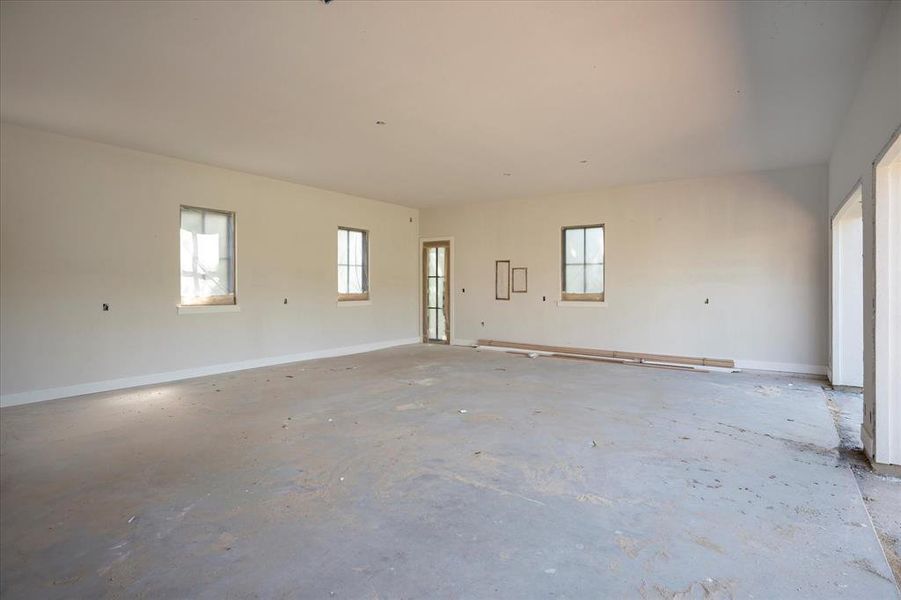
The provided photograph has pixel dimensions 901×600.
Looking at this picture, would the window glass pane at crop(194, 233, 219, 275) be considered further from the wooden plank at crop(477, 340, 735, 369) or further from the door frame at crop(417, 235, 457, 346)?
the wooden plank at crop(477, 340, 735, 369)

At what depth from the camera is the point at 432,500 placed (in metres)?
2.83

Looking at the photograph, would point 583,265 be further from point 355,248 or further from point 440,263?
point 355,248

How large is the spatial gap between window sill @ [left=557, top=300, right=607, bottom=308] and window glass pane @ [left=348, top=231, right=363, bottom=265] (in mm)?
3887

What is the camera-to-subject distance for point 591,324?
841 centimetres

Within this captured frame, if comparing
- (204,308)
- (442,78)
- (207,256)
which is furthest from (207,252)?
(442,78)

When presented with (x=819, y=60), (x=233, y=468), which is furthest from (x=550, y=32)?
(x=233, y=468)

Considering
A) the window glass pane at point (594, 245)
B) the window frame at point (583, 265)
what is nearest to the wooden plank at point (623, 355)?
the window frame at point (583, 265)

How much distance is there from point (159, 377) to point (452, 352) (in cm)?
477

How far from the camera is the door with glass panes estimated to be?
10.3m

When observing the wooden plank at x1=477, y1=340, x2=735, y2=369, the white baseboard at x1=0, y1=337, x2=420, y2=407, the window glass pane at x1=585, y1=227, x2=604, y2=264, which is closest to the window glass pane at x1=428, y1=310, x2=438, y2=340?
the wooden plank at x1=477, y1=340, x2=735, y2=369

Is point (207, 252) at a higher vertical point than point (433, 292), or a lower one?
higher

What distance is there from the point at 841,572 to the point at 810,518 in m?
0.53

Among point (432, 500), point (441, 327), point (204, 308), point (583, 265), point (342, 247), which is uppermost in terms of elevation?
point (342, 247)

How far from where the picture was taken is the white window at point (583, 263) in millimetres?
8414
